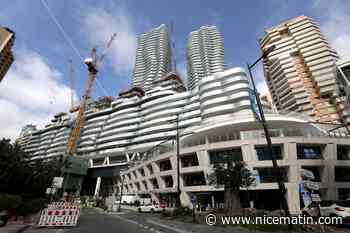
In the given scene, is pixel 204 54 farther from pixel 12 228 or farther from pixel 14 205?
pixel 12 228

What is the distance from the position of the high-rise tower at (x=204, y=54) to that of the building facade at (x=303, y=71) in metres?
35.5

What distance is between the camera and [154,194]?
181 ft

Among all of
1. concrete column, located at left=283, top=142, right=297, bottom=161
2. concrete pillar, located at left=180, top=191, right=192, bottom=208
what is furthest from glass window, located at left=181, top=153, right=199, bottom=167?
concrete column, located at left=283, top=142, right=297, bottom=161

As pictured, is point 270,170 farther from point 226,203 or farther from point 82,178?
point 82,178

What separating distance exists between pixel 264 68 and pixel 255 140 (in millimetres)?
114756

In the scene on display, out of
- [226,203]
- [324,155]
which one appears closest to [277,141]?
[324,155]

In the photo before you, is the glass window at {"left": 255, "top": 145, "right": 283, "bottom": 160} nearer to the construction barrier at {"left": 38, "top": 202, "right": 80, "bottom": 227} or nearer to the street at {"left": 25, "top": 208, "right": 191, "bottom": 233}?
the street at {"left": 25, "top": 208, "right": 191, "bottom": 233}

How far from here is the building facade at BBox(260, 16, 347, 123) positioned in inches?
3871

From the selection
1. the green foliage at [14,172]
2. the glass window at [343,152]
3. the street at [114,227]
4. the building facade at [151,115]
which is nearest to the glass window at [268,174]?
the glass window at [343,152]

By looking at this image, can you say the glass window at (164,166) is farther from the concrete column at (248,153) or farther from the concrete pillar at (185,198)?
the concrete column at (248,153)

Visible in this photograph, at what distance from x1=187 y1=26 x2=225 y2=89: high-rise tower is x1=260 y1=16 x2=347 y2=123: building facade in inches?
1398

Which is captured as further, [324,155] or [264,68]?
[264,68]

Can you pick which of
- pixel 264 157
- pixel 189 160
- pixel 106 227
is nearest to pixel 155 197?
pixel 189 160

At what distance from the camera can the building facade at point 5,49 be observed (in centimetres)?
7500
